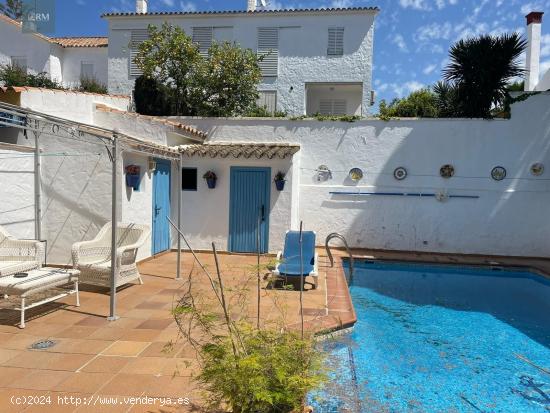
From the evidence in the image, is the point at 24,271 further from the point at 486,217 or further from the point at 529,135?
the point at 529,135

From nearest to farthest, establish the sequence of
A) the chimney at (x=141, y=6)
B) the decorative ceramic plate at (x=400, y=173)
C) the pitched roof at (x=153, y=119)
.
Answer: the pitched roof at (x=153, y=119), the decorative ceramic plate at (x=400, y=173), the chimney at (x=141, y=6)

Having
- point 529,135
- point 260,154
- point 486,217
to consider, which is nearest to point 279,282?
point 260,154

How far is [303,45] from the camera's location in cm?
2139

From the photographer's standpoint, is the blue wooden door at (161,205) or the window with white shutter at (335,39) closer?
the blue wooden door at (161,205)

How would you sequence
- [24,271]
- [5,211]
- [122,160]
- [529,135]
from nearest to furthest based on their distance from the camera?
[24,271]
[5,211]
[122,160]
[529,135]

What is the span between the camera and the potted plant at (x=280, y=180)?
466 inches

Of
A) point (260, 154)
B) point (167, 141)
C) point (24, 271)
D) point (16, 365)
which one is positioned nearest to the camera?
point (16, 365)

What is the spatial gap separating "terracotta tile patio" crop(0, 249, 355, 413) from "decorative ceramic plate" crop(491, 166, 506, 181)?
26.3 feet

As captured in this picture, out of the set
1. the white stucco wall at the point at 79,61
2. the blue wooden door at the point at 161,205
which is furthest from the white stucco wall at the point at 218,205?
the white stucco wall at the point at 79,61

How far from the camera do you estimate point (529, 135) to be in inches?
502

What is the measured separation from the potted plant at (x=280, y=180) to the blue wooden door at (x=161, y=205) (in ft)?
10.9

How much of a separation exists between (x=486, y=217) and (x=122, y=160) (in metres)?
11.6

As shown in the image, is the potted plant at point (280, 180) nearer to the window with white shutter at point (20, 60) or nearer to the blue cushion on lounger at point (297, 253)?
the blue cushion on lounger at point (297, 253)

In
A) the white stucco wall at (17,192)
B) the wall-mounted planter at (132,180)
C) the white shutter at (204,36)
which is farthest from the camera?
the white shutter at (204,36)
